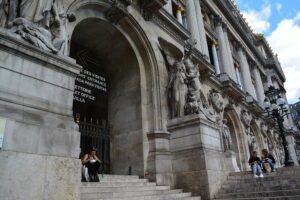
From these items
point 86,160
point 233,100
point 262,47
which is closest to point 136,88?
point 86,160

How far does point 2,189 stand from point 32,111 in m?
1.54

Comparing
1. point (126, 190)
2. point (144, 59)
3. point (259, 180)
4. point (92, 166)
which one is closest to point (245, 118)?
point (259, 180)

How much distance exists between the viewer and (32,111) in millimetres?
5293

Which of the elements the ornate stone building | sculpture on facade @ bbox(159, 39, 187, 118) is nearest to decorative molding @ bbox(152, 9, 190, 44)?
the ornate stone building

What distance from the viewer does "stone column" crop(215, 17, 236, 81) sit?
24.5 meters

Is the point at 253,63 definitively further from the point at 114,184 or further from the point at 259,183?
the point at 114,184

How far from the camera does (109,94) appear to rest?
12.7 m

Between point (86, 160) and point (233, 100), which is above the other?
point (233, 100)

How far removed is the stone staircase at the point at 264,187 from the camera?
8242 mm

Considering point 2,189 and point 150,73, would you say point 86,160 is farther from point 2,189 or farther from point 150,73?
point 150,73

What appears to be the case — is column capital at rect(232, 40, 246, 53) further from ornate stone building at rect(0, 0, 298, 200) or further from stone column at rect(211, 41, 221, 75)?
ornate stone building at rect(0, 0, 298, 200)

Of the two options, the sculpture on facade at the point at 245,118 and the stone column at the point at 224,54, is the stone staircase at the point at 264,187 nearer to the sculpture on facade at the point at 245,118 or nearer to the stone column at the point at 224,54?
the sculpture on facade at the point at 245,118

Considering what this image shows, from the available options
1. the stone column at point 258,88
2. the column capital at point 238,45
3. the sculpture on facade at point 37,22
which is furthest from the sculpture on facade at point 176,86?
the stone column at point 258,88

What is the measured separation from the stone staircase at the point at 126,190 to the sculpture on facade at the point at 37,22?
11.8 ft
